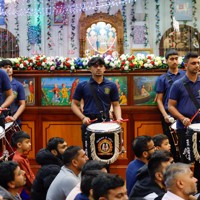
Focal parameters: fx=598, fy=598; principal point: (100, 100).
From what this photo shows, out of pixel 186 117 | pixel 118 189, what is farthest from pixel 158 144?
pixel 118 189

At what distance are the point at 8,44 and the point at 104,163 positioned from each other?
12.8 metres

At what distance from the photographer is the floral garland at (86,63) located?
26.9 feet

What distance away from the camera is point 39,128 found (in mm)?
8289

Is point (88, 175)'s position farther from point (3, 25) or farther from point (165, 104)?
point (3, 25)

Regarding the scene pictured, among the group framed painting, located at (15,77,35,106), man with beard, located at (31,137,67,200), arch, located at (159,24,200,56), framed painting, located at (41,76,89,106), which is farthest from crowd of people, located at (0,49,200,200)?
arch, located at (159,24,200,56)

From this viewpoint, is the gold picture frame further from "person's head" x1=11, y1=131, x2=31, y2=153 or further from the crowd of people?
"person's head" x1=11, y1=131, x2=31, y2=153

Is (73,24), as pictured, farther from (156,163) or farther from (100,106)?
(156,163)

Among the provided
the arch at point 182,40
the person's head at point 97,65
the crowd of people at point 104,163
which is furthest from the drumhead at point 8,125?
the arch at point 182,40

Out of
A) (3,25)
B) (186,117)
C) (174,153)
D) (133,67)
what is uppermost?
(3,25)

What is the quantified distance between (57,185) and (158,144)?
5.46ft

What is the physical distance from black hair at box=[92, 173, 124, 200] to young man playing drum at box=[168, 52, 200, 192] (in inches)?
109

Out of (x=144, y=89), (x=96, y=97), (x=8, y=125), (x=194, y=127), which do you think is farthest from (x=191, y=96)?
(x=8, y=125)

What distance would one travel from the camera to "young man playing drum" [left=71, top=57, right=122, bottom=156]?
23.3ft

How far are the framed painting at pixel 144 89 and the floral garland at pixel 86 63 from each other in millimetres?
152
